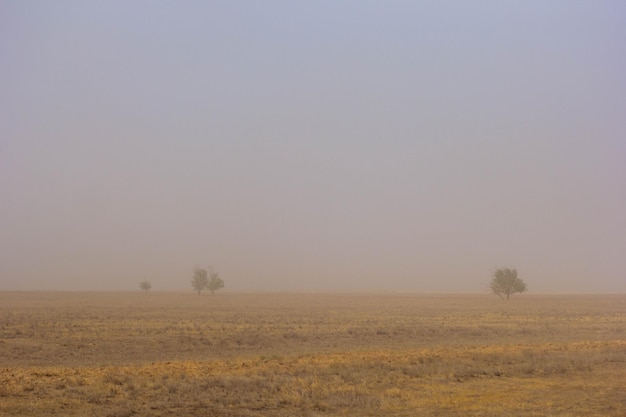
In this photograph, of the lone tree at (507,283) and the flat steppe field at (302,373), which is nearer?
the flat steppe field at (302,373)

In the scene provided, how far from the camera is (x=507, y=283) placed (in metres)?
129

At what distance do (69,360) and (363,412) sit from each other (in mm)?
15438

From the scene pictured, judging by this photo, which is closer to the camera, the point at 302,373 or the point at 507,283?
the point at 302,373

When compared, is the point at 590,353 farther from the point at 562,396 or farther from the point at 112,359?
the point at 112,359

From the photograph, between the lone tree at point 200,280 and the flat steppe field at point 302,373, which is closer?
the flat steppe field at point 302,373

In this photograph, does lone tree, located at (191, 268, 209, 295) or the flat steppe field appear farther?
lone tree, located at (191, 268, 209, 295)

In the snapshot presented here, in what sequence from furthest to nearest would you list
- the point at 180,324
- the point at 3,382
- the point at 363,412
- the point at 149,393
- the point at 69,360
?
the point at 180,324
the point at 69,360
the point at 3,382
the point at 149,393
the point at 363,412

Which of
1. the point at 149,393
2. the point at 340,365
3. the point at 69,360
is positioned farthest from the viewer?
the point at 69,360

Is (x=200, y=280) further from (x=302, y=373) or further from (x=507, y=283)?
(x=302, y=373)

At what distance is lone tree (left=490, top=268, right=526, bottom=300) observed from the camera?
129125mm

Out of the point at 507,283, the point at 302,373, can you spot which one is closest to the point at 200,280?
the point at 507,283

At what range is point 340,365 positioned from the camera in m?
22.8

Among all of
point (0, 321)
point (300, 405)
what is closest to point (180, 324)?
point (0, 321)

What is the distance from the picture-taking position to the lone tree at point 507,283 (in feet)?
424
